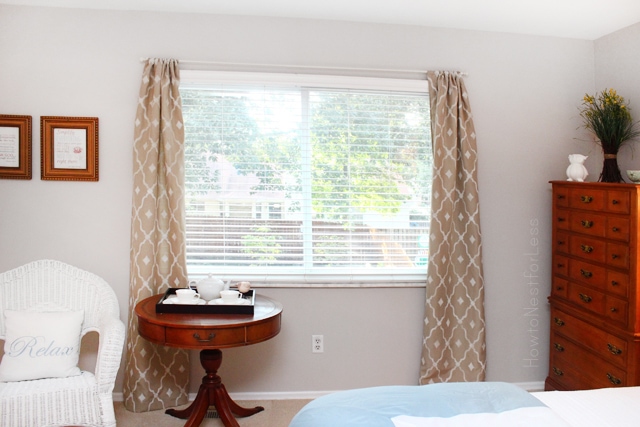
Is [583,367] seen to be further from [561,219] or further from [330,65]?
[330,65]

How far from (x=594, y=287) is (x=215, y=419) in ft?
7.71

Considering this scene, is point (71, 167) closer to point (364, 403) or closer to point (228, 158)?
point (228, 158)

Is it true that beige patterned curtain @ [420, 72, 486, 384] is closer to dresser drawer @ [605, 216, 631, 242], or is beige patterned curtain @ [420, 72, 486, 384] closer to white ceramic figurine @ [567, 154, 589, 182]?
white ceramic figurine @ [567, 154, 589, 182]

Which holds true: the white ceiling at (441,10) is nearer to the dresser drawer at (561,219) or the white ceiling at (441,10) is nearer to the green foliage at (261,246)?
the dresser drawer at (561,219)

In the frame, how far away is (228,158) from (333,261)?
967mm

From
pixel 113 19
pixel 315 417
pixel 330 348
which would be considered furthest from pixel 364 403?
pixel 113 19

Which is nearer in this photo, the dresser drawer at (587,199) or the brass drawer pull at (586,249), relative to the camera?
the dresser drawer at (587,199)

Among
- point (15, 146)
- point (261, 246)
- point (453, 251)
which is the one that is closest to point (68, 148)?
point (15, 146)

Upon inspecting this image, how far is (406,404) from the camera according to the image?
1710mm

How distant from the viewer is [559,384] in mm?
3303

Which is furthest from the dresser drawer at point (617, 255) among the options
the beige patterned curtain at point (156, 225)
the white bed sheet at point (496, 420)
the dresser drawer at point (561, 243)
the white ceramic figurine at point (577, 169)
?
the beige patterned curtain at point (156, 225)

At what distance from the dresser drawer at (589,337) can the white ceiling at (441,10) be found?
73.0 inches

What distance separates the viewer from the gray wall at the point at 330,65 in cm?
314

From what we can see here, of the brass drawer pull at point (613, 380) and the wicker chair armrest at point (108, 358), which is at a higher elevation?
the wicker chair armrest at point (108, 358)
